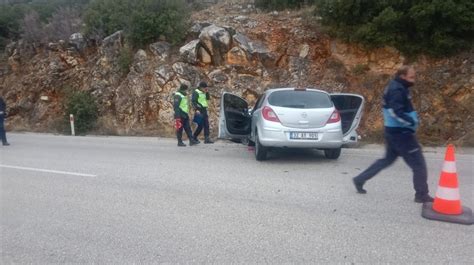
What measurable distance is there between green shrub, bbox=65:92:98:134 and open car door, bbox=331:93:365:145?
1093 centimetres

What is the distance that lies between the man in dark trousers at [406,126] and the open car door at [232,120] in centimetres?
531

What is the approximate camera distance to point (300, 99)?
879cm

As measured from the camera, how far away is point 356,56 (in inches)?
579

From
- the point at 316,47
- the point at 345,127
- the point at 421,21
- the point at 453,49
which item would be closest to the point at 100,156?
the point at 345,127

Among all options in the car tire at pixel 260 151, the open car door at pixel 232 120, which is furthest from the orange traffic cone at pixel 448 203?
the open car door at pixel 232 120

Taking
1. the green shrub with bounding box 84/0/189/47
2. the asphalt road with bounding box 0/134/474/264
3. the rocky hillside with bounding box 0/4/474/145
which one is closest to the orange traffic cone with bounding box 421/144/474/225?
the asphalt road with bounding box 0/134/474/264

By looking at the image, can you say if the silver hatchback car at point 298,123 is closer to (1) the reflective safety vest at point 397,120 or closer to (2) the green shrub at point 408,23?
(1) the reflective safety vest at point 397,120

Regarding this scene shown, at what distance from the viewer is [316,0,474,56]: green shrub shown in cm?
1235

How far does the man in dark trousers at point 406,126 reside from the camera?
5.59m

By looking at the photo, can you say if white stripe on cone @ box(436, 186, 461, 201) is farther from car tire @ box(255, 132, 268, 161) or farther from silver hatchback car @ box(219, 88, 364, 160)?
car tire @ box(255, 132, 268, 161)

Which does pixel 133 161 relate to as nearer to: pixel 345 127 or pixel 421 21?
pixel 345 127

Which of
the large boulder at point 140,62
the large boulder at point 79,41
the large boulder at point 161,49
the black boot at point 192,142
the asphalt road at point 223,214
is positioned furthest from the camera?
the large boulder at point 79,41

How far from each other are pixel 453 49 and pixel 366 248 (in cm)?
1064

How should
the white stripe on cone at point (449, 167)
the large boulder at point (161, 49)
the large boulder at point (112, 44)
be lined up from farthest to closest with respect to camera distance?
the large boulder at point (112, 44) < the large boulder at point (161, 49) < the white stripe on cone at point (449, 167)
